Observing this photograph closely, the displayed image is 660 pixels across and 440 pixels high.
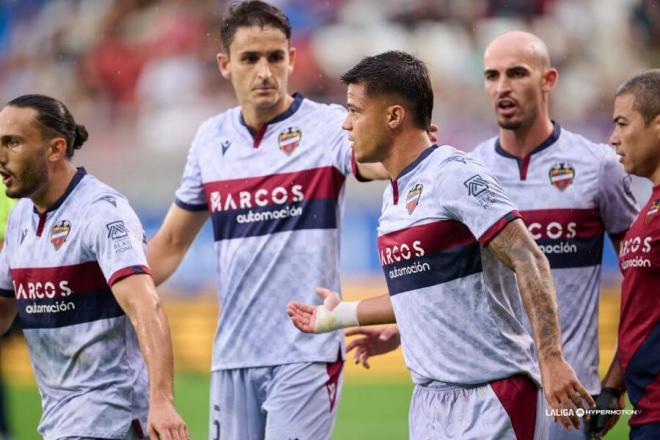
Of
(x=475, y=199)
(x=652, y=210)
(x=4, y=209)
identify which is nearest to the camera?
(x=475, y=199)

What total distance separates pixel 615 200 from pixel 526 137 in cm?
59

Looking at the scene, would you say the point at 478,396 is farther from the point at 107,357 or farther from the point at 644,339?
the point at 107,357

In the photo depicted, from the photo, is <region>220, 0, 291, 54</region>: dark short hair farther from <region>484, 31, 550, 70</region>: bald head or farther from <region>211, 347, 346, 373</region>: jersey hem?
<region>211, 347, 346, 373</region>: jersey hem

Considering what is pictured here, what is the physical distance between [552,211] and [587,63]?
29.6ft

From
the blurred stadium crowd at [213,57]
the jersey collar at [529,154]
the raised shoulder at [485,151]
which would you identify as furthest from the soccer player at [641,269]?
the blurred stadium crowd at [213,57]

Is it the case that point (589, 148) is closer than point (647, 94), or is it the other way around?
point (647, 94)

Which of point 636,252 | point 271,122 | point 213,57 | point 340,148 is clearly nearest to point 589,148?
point 636,252

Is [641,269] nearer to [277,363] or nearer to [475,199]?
[475,199]

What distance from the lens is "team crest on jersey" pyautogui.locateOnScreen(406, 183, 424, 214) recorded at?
470cm

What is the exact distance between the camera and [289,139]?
242 inches

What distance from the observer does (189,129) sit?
50.1 ft

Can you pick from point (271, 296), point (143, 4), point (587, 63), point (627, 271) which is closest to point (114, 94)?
point (143, 4)

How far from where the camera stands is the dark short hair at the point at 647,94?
17.9 ft

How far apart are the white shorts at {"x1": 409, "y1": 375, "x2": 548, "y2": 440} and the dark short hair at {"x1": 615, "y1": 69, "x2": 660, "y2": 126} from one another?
1.56 m
